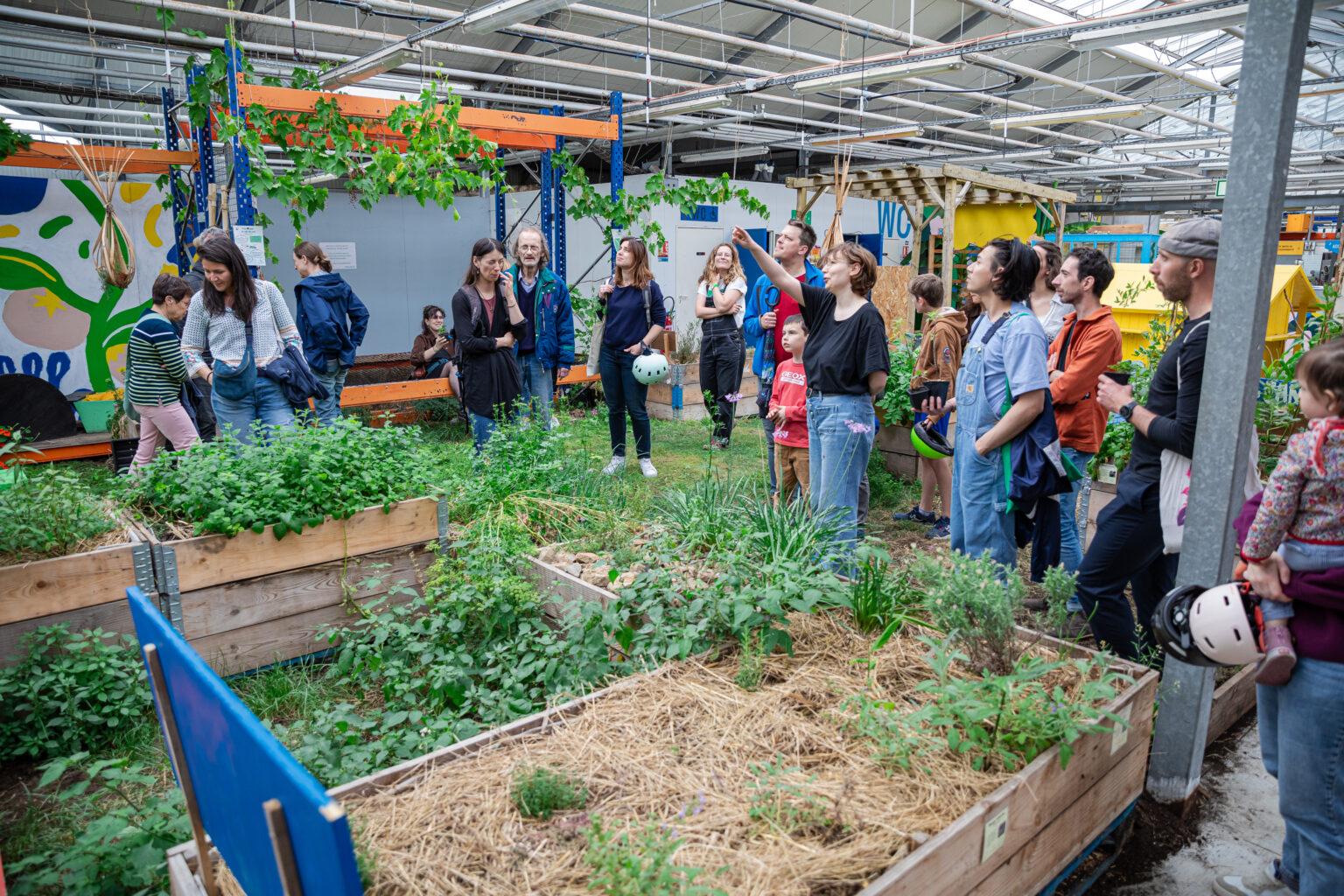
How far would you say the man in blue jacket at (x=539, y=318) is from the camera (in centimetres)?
618

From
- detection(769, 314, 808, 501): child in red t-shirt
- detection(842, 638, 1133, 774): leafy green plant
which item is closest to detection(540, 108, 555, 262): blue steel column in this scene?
detection(769, 314, 808, 501): child in red t-shirt

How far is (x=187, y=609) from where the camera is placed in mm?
3578

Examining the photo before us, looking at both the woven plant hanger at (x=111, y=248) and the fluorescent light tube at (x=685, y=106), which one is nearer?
the woven plant hanger at (x=111, y=248)

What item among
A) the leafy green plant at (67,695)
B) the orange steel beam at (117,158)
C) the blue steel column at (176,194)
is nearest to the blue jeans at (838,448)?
the leafy green plant at (67,695)

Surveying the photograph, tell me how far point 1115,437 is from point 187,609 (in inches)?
199

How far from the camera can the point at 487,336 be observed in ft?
19.2

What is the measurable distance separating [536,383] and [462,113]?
3.39m

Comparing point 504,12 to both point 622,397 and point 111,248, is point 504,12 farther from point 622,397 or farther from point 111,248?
point 111,248

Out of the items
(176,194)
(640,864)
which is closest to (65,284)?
(176,194)

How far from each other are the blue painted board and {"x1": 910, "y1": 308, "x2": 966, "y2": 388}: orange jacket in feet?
14.9

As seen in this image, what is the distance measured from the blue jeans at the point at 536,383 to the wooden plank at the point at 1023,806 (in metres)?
4.33

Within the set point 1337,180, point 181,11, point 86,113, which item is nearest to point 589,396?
point 181,11

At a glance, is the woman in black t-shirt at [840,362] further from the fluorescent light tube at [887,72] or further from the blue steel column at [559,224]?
the blue steel column at [559,224]

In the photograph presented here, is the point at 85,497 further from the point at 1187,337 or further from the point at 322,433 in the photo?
the point at 1187,337
